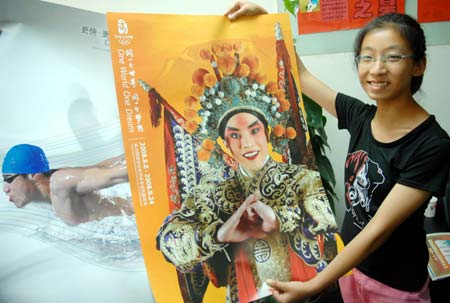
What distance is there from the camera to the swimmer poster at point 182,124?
0.53 meters

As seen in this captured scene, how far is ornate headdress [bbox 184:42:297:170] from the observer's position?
59 centimetres

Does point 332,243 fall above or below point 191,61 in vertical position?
below

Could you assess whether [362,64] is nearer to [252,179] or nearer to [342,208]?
[252,179]

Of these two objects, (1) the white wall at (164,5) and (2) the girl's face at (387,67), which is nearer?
(2) the girl's face at (387,67)

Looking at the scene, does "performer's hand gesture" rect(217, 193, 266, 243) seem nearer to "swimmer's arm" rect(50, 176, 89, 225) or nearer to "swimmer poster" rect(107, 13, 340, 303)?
"swimmer poster" rect(107, 13, 340, 303)

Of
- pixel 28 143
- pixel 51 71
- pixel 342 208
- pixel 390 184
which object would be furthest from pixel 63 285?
pixel 342 208

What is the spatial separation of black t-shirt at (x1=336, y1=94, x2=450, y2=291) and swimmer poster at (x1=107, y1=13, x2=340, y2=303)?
14 centimetres

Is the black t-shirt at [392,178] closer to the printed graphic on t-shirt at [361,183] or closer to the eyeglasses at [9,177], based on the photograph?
the printed graphic on t-shirt at [361,183]

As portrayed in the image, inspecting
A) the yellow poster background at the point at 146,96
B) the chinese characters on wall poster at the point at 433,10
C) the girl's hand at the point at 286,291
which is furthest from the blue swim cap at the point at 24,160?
the chinese characters on wall poster at the point at 433,10

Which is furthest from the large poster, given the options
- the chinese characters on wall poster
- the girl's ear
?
the chinese characters on wall poster

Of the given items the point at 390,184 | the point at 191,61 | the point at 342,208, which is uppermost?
the point at 191,61

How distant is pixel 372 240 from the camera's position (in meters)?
0.59

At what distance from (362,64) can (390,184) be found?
8.8 inches

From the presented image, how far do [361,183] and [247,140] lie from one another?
25 centimetres
